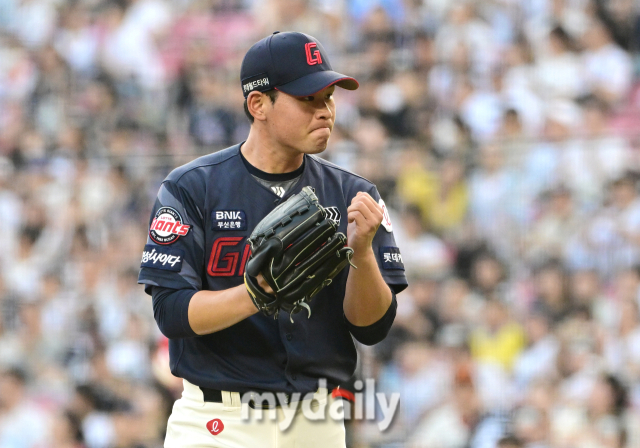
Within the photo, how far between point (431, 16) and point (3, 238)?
4.88 meters

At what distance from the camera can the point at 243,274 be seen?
314cm

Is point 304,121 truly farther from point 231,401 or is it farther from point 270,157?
point 231,401

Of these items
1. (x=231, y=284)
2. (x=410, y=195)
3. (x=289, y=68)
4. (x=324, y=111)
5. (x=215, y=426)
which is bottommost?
(x=215, y=426)

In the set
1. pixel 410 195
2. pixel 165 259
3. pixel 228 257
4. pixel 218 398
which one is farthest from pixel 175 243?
pixel 410 195

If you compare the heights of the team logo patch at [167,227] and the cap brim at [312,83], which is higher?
the cap brim at [312,83]

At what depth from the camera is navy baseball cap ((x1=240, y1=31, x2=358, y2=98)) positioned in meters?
3.13

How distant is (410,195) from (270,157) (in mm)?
4462

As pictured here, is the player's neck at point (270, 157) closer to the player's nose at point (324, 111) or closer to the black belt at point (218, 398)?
the player's nose at point (324, 111)

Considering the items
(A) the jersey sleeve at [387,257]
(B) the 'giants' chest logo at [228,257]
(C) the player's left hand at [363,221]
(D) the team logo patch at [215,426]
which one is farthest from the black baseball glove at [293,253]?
(D) the team logo patch at [215,426]

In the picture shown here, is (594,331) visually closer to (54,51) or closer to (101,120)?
(101,120)

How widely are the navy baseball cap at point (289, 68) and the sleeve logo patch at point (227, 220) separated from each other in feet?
1.49

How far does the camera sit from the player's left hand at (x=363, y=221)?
2951 mm

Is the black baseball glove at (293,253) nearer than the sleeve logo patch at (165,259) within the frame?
Yes

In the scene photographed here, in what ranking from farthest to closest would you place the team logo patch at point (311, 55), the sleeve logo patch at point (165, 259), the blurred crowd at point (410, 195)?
the blurred crowd at point (410, 195) < the team logo patch at point (311, 55) < the sleeve logo patch at point (165, 259)
